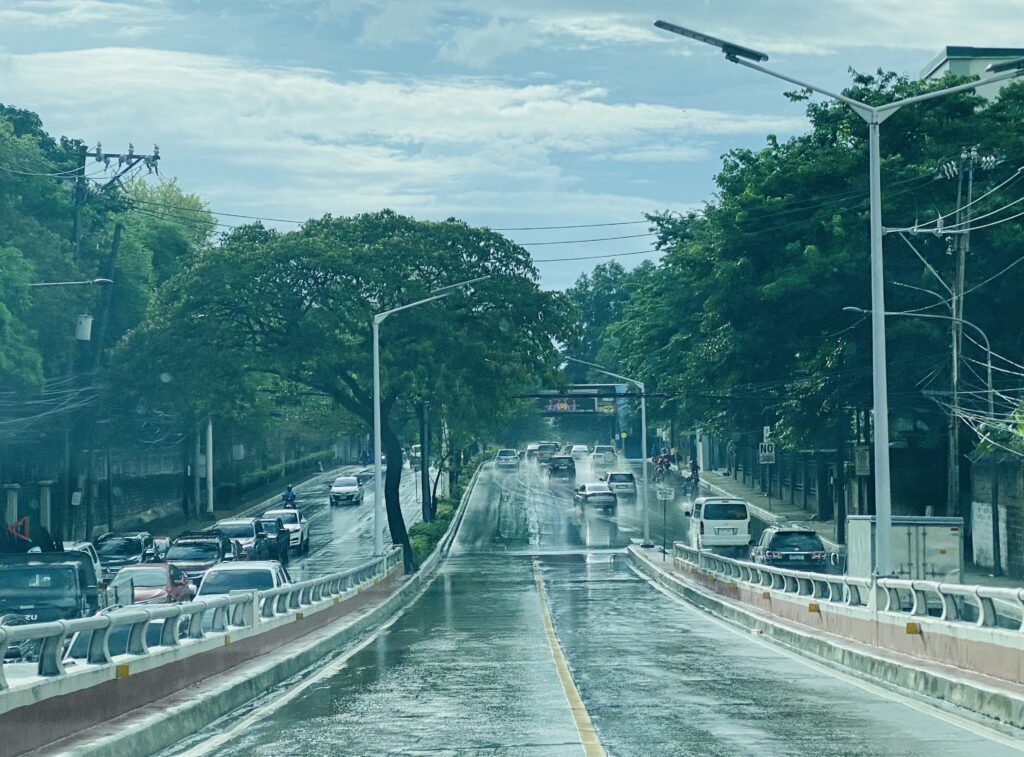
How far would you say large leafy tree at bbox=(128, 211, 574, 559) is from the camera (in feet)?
184

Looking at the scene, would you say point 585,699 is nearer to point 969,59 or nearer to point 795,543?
point 795,543

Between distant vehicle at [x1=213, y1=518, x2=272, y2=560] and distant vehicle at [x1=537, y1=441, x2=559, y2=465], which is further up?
distant vehicle at [x1=537, y1=441, x2=559, y2=465]

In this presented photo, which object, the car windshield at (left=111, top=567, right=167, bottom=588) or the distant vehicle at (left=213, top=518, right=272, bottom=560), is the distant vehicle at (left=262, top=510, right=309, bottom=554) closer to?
the distant vehicle at (left=213, top=518, right=272, bottom=560)

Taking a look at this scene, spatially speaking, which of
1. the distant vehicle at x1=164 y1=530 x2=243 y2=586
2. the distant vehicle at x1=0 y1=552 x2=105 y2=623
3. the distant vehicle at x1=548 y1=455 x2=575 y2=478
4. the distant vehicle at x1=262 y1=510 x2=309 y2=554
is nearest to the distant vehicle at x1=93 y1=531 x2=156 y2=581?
the distant vehicle at x1=164 y1=530 x2=243 y2=586

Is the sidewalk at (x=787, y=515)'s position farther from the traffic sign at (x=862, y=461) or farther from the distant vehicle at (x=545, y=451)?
the distant vehicle at (x=545, y=451)

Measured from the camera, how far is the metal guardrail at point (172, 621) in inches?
462

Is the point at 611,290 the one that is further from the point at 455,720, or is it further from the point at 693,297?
the point at 455,720

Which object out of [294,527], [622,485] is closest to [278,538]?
[294,527]

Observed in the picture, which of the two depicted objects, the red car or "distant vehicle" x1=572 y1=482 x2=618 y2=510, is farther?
"distant vehicle" x1=572 y1=482 x2=618 y2=510

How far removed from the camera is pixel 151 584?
32281 millimetres

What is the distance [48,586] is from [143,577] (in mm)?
5142

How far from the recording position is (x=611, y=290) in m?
192

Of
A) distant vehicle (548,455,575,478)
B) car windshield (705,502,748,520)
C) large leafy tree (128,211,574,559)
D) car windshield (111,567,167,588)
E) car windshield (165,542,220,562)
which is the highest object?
large leafy tree (128,211,574,559)

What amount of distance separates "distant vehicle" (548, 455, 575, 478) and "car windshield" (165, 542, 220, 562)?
237 ft
